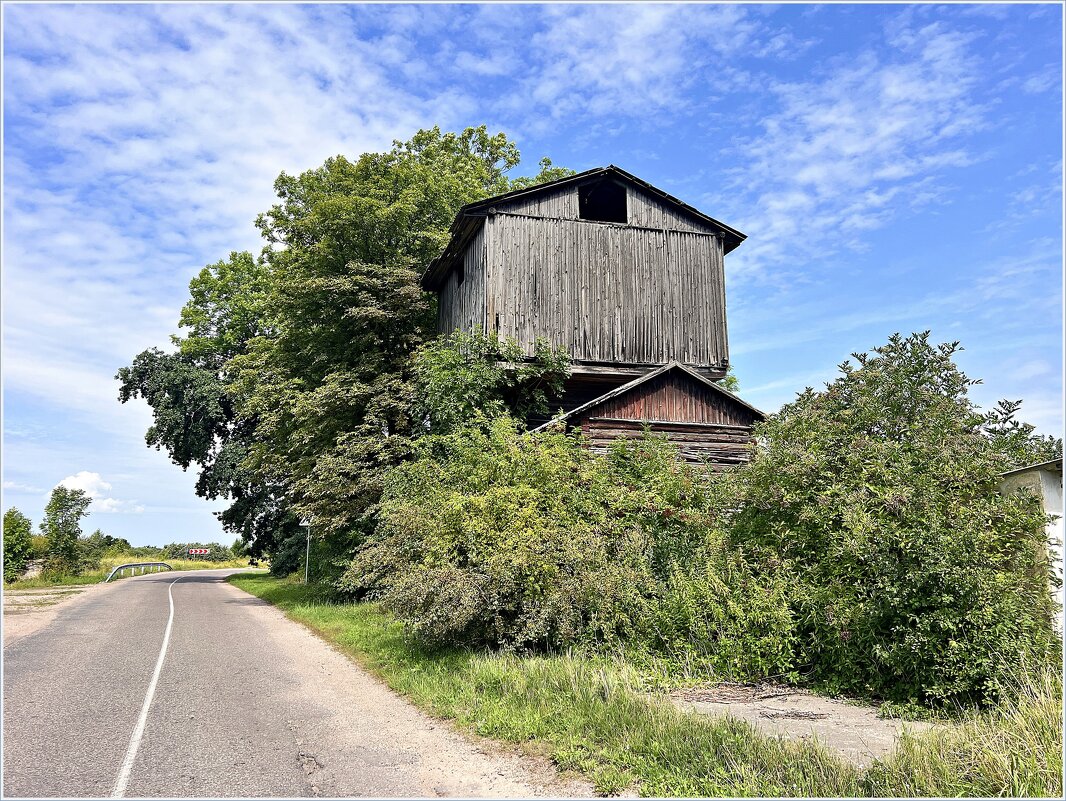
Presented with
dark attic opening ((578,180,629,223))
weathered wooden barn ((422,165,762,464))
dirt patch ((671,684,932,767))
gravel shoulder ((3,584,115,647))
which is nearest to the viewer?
dirt patch ((671,684,932,767))

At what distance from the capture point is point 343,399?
24.3m

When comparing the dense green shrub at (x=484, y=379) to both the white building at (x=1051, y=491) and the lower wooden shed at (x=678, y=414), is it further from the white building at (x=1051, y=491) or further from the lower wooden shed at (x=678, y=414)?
the white building at (x=1051, y=491)

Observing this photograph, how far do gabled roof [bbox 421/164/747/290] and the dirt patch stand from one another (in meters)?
17.2

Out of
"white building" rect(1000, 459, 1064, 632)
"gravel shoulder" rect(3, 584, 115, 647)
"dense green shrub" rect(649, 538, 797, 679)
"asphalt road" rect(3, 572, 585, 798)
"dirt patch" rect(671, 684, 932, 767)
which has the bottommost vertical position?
"asphalt road" rect(3, 572, 585, 798)

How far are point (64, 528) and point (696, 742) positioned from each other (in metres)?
46.1

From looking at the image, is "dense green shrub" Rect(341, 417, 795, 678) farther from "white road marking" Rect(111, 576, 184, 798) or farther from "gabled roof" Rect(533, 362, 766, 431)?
"gabled roof" Rect(533, 362, 766, 431)

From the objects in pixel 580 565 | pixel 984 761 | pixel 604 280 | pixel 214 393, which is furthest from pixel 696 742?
A: pixel 214 393

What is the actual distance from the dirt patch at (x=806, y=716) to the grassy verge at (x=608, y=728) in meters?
0.50

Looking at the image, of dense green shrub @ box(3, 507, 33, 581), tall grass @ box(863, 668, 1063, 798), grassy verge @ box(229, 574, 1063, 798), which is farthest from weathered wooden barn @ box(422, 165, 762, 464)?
dense green shrub @ box(3, 507, 33, 581)

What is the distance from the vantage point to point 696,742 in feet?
21.5

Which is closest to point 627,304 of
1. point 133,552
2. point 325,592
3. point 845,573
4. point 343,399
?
point 343,399

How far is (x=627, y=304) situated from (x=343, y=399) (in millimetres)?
9590

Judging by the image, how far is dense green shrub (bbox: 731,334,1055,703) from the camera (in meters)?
7.98

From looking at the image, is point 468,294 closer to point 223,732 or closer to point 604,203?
point 604,203
